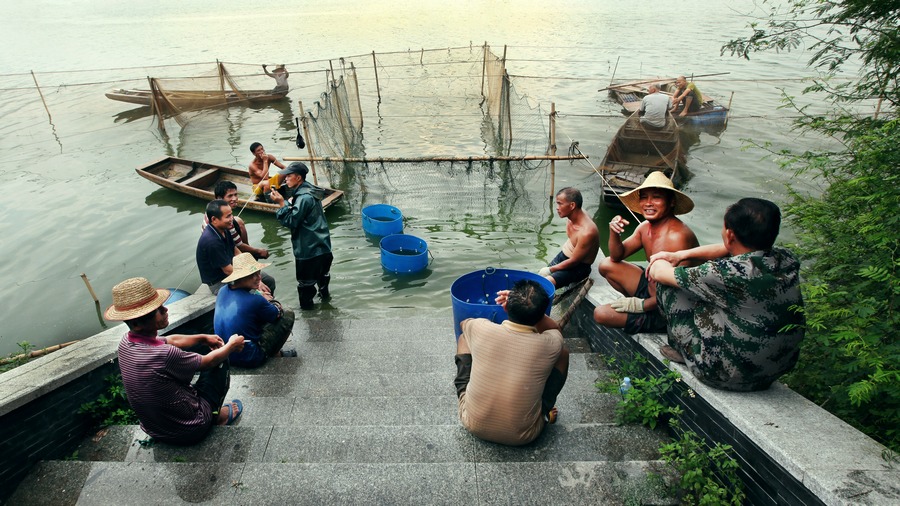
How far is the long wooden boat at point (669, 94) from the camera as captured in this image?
1464cm

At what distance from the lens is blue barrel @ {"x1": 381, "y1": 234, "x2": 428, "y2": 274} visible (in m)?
8.28

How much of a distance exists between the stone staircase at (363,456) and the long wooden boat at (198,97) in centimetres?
1647

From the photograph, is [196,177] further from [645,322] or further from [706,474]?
[706,474]

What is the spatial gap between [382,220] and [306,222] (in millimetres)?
3401

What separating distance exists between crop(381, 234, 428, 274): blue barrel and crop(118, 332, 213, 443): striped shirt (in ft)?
15.9

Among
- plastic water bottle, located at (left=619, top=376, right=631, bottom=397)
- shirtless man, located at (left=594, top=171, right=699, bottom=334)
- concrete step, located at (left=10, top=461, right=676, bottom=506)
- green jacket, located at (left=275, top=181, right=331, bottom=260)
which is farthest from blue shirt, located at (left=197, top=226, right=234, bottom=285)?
plastic water bottle, located at (left=619, top=376, right=631, bottom=397)

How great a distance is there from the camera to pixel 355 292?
8.05 metres

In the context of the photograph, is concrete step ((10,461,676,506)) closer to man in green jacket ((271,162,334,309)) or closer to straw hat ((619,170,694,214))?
straw hat ((619,170,694,214))

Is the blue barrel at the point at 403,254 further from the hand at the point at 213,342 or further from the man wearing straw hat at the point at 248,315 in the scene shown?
the hand at the point at 213,342

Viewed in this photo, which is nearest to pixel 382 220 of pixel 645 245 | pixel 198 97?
pixel 645 245

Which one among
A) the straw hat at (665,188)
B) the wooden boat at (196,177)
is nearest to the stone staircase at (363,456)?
the straw hat at (665,188)

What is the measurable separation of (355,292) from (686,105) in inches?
450

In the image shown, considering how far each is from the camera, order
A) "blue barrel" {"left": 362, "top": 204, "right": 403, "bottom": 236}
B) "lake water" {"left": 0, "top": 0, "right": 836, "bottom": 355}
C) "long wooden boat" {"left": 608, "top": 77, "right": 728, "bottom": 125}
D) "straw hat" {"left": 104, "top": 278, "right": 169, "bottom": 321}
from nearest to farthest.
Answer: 1. "straw hat" {"left": 104, "top": 278, "right": 169, "bottom": 321}
2. "lake water" {"left": 0, "top": 0, "right": 836, "bottom": 355}
3. "blue barrel" {"left": 362, "top": 204, "right": 403, "bottom": 236}
4. "long wooden boat" {"left": 608, "top": 77, "right": 728, "bottom": 125}

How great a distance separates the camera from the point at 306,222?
6.27 m
